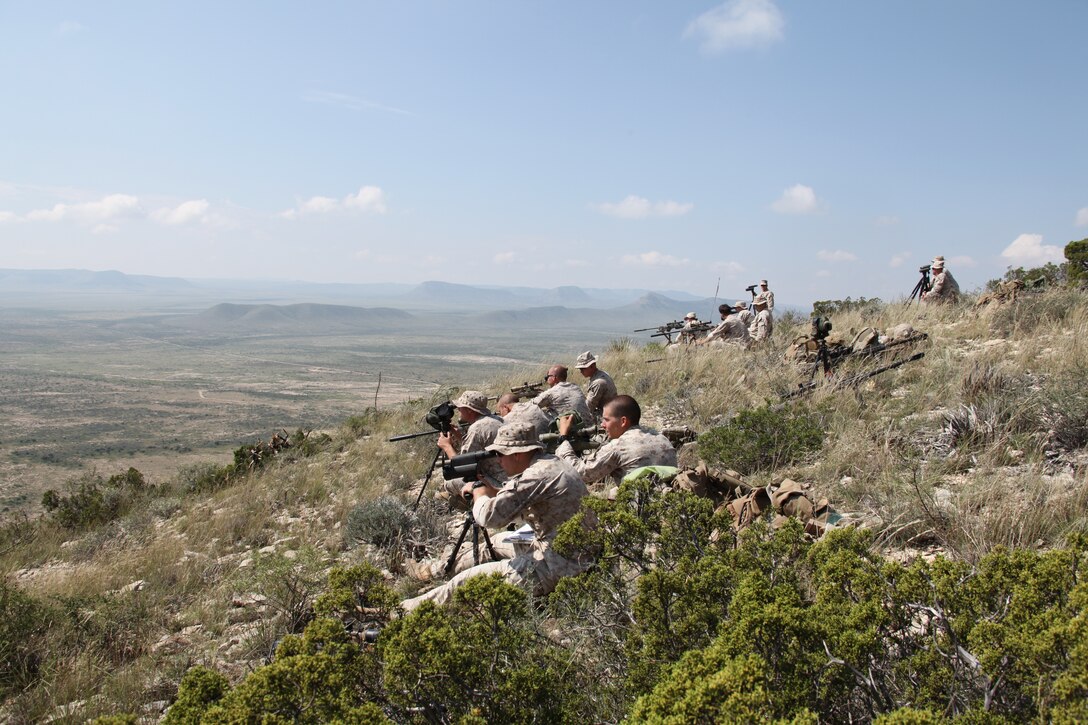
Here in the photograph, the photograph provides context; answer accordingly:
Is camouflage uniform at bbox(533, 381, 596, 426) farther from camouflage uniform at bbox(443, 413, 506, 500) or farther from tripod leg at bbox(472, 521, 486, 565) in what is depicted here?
tripod leg at bbox(472, 521, 486, 565)

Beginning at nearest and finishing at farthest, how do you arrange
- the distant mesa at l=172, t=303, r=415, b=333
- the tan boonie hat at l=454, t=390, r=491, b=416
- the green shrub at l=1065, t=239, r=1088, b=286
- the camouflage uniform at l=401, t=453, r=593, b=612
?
the camouflage uniform at l=401, t=453, r=593, b=612, the tan boonie hat at l=454, t=390, r=491, b=416, the green shrub at l=1065, t=239, r=1088, b=286, the distant mesa at l=172, t=303, r=415, b=333

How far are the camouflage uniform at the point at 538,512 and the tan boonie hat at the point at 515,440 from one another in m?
0.25

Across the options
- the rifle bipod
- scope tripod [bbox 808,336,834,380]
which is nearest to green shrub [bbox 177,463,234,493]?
the rifle bipod

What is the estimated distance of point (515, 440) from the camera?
13.3 ft

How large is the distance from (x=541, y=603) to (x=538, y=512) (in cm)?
63

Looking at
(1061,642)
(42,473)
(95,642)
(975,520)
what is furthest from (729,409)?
(42,473)

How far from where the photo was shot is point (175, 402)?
4094 cm

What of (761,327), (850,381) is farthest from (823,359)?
(761,327)

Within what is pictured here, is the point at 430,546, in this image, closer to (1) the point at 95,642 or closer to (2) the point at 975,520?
(1) the point at 95,642

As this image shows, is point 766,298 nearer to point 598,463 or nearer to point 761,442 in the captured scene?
point 761,442

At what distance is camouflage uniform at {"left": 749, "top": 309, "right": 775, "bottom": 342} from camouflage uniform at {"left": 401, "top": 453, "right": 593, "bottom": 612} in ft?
27.4

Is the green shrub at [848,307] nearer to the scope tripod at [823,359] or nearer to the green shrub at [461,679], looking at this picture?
the scope tripod at [823,359]

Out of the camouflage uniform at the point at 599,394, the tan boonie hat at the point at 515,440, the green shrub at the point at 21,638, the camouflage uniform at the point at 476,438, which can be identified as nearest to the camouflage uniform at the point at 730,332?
the camouflage uniform at the point at 599,394

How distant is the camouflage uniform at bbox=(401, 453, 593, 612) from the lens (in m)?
3.58
